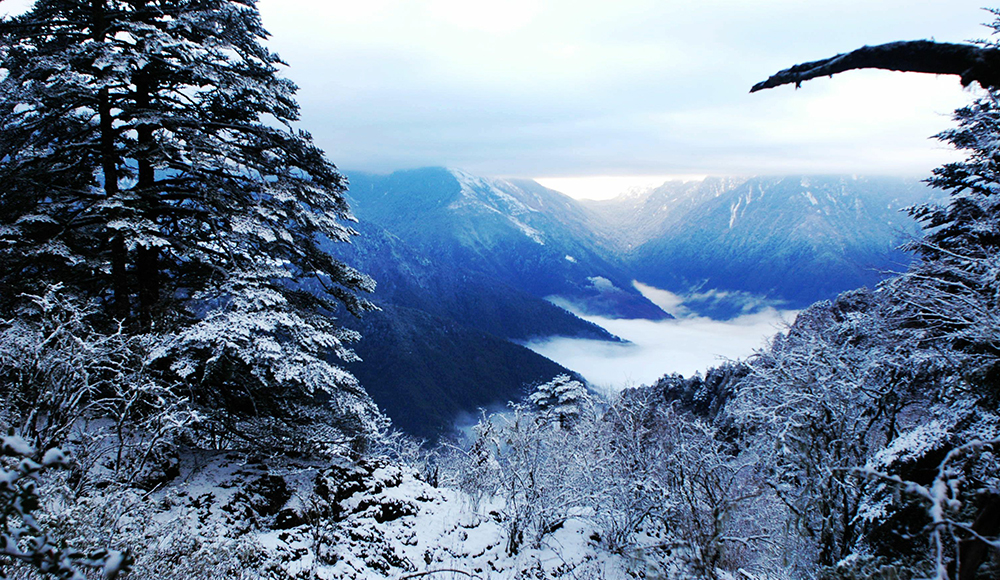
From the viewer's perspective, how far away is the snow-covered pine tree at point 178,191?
7.28 metres

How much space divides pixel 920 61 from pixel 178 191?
1040 cm

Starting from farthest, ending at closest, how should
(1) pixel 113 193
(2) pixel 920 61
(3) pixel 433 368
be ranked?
(3) pixel 433 368, (1) pixel 113 193, (2) pixel 920 61

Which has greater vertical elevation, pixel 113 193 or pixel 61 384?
pixel 113 193

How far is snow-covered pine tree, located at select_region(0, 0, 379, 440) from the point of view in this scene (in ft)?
23.9

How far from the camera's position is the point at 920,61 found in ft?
8.51

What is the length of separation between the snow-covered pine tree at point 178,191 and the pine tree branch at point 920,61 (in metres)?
7.06

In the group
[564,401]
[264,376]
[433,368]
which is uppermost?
[264,376]

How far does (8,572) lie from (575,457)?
1004 centimetres

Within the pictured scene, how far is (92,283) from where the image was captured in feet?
27.8

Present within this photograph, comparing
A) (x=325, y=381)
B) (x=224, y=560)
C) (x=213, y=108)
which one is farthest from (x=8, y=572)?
(x=213, y=108)

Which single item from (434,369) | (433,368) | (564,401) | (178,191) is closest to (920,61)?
(178,191)

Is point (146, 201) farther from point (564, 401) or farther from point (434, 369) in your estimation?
point (434, 369)

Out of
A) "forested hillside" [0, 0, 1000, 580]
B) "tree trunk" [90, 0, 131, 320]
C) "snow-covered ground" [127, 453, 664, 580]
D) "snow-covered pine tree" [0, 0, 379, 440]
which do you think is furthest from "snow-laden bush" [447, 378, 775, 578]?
"tree trunk" [90, 0, 131, 320]

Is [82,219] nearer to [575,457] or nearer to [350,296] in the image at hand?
[350,296]
